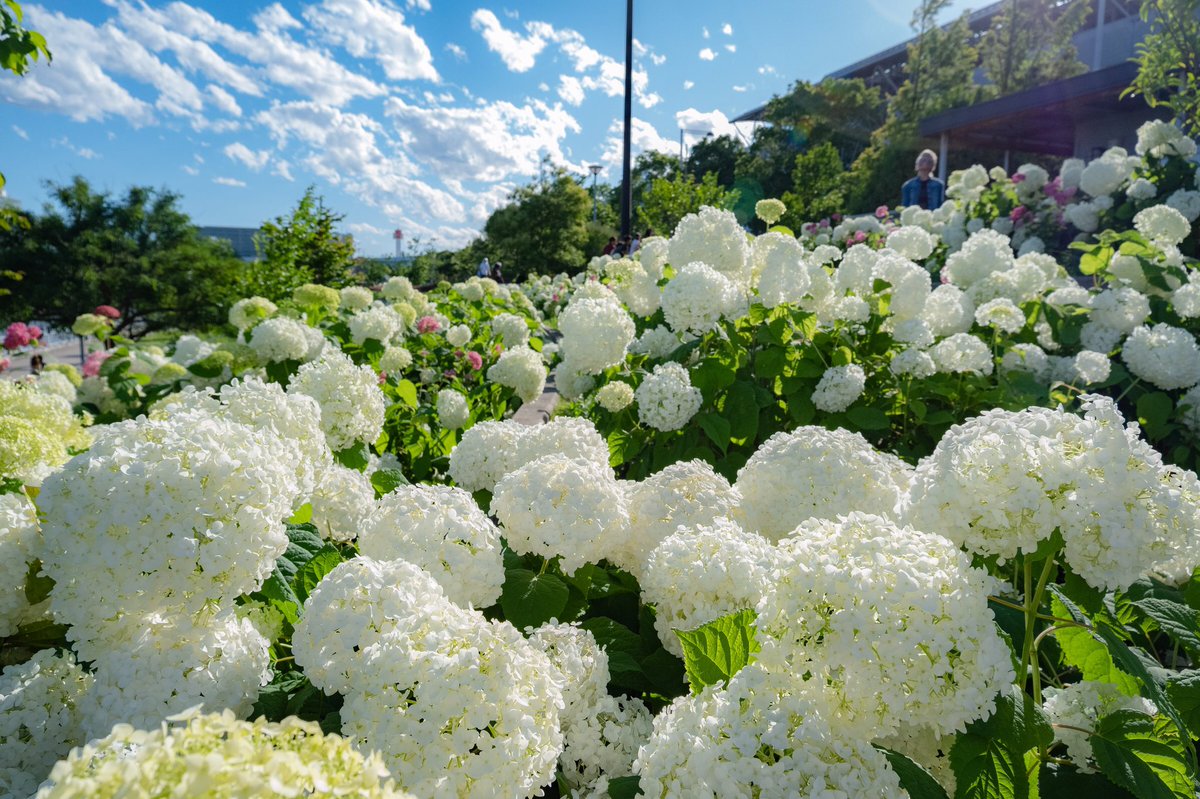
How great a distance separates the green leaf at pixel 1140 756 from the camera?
1.04m

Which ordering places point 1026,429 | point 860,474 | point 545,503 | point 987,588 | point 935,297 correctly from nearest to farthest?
point 987,588, point 1026,429, point 545,503, point 860,474, point 935,297

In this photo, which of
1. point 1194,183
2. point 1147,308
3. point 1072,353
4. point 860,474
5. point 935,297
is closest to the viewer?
point 860,474

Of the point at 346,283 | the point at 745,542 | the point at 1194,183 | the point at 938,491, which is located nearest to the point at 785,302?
the point at 745,542

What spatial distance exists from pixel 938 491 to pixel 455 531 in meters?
0.88

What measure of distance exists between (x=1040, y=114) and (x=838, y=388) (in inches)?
535

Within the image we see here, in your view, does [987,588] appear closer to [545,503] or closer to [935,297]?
[545,503]

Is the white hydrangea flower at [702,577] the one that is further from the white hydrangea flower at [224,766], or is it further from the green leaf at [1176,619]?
the white hydrangea flower at [224,766]

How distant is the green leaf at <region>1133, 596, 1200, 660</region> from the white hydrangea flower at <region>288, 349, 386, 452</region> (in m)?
2.13

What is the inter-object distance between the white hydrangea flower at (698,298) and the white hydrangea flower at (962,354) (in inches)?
41.1

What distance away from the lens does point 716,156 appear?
4809cm

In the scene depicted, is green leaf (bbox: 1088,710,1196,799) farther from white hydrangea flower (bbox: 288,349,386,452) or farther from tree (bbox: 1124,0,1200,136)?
tree (bbox: 1124,0,1200,136)

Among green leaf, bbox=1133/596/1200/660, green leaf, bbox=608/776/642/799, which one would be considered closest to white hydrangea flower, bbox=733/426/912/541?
green leaf, bbox=1133/596/1200/660

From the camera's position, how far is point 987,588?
99 centimetres

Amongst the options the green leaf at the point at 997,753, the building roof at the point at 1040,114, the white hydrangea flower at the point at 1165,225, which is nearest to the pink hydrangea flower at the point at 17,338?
the green leaf at the point at 997,753
